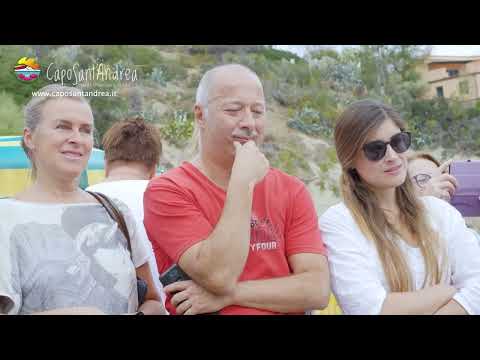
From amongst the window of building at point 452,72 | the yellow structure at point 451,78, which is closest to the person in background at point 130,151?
the yellow structure at point 451,78

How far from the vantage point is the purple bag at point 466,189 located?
9.54 ft

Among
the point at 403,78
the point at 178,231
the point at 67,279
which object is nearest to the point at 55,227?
the point at 67,279

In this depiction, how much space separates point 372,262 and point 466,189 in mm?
1056

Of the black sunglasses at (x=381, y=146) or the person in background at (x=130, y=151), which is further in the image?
the person in background at (x=130, y=151)

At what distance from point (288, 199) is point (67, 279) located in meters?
0.88

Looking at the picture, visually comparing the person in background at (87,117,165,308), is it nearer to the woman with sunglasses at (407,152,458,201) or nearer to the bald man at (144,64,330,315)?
the bald man at (144,64,330,315)

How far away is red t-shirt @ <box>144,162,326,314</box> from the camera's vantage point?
1.98 meters

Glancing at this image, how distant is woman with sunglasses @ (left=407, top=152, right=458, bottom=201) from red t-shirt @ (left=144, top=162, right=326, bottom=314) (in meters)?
0.83

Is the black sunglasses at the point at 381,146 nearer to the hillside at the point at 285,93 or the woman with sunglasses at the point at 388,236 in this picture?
the woman with sunglasses at the point at 388,236

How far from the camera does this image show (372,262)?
217 centimetres

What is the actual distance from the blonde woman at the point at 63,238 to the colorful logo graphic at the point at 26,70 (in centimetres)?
96

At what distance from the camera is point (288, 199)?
2.18 metres

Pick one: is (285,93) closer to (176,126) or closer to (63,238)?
(176,126)
